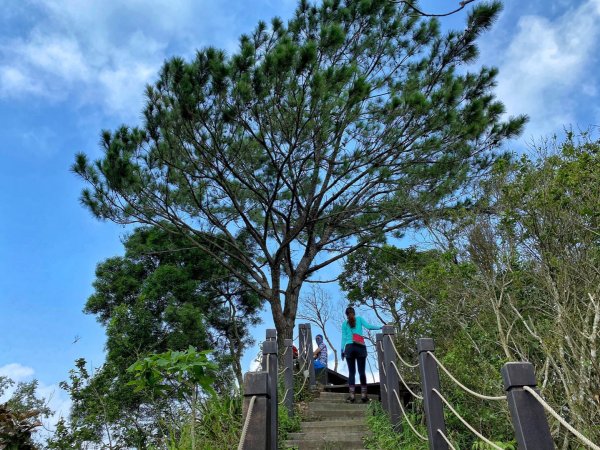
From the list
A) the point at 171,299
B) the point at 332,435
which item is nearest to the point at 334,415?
the point at 332,435

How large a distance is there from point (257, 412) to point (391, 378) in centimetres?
292

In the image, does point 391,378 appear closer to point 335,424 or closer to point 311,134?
point 335,424

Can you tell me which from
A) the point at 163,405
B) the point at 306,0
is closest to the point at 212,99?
the point at 306,0

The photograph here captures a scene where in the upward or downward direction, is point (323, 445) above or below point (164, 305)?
below

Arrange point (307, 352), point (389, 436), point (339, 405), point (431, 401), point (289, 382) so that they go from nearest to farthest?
point (431, 401) < point (389, 436) < point (289, 382) < point (339, 405) < point (307, 352)

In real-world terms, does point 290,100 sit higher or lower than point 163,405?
higher

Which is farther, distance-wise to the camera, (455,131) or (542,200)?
(455,131)

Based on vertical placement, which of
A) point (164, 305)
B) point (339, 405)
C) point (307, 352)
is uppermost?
point (164, 305)

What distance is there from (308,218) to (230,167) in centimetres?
161

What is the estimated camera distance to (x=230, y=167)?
787 centimetres

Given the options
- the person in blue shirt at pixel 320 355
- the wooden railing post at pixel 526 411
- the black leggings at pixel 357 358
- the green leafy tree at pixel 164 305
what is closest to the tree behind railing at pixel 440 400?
the wooden railing post at pixel 526 411

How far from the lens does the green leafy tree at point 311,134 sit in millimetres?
6977

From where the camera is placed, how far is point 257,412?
1.94 metres

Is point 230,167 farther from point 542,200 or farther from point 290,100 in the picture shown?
point 542,200
